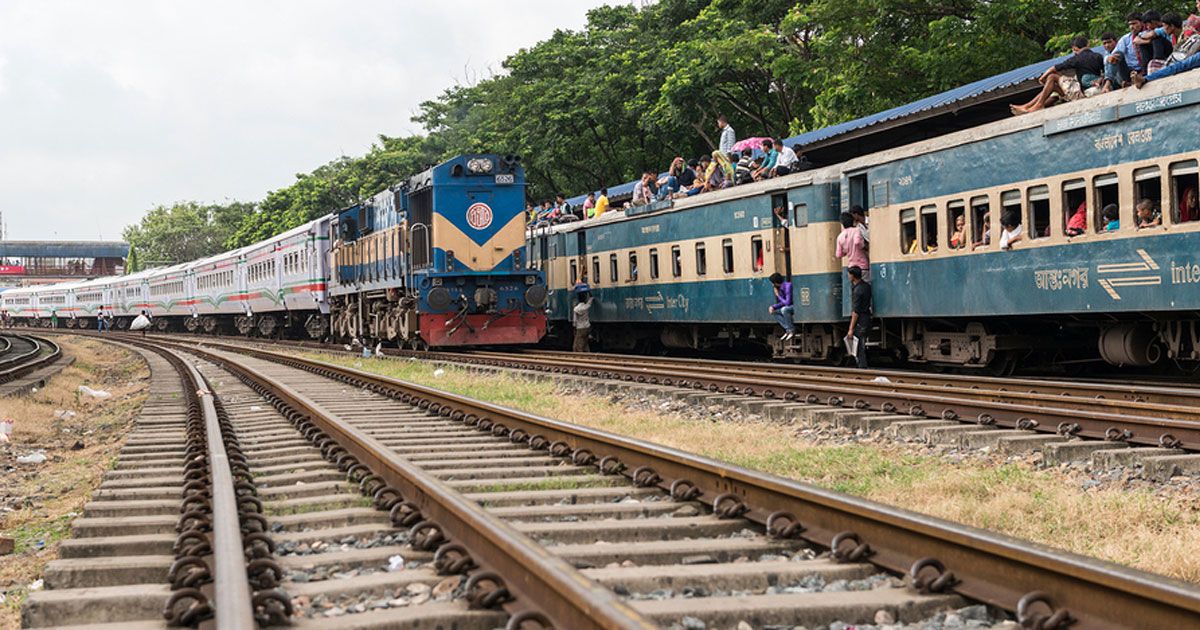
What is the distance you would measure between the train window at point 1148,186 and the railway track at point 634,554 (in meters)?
6.34

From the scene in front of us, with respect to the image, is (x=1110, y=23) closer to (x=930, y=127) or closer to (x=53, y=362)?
(x=930, y=127)

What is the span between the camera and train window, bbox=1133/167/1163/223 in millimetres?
11055

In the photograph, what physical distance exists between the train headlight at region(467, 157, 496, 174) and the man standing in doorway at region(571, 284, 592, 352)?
11.1 ft

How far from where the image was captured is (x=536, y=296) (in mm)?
22953

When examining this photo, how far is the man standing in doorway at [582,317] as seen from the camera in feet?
82.6

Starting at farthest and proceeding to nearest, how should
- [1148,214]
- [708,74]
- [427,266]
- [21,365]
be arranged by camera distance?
[708,74]
[21,365]
[427,266]
[1148,214]

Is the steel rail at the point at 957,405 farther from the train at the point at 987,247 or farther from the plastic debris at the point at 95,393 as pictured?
the plastic debris at the point at 95,393

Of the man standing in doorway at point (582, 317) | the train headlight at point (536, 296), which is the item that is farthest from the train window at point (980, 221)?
the man standing in doorway at point (582, 317)

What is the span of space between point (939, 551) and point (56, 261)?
161271 mm

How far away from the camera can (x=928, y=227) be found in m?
14.5

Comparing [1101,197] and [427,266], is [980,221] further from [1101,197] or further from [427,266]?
[427,266]

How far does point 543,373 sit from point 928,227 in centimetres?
529

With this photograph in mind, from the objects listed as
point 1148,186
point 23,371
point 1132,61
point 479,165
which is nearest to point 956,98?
point 1132,61

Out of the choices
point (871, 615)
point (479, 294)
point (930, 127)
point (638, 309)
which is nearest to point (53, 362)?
point (479, 294)
